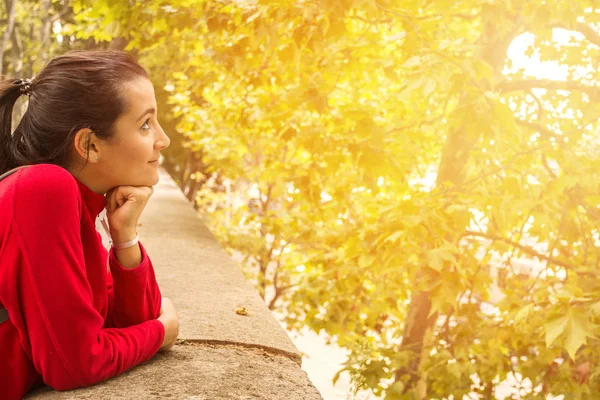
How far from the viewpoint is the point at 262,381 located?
157cm

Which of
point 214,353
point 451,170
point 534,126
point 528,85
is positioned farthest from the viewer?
point 451,170

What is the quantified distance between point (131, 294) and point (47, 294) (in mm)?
372

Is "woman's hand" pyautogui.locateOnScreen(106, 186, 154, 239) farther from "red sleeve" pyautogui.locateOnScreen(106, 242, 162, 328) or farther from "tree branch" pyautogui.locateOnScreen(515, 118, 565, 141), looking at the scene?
"tree branch" pyautogui.locateOnScreen(515, 118, 565, 141)

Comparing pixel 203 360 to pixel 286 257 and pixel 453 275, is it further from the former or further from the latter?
pixel 286 257

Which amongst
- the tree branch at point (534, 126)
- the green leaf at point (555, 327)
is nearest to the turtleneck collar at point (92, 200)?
the green leaf at point (555, 327)

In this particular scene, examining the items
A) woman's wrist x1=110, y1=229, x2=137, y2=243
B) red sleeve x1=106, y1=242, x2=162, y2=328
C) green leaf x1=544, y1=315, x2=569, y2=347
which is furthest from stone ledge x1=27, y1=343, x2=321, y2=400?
green leaf x1=544, y1=315, x2=569, y2=347

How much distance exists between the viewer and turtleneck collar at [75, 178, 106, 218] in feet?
4.97

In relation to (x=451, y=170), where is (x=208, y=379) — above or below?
below

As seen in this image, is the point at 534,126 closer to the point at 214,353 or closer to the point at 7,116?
the point at 214,353

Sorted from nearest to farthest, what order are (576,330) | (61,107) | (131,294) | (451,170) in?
(61,107), (131,294), (576,330), (451,170)

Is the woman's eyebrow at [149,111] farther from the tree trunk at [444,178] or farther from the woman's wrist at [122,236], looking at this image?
the tree trunk at [444,178]

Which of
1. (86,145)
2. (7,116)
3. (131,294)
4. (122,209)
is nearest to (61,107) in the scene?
(86,145)

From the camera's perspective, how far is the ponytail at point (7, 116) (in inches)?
57.6

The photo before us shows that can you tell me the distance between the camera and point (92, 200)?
5.02 feet
